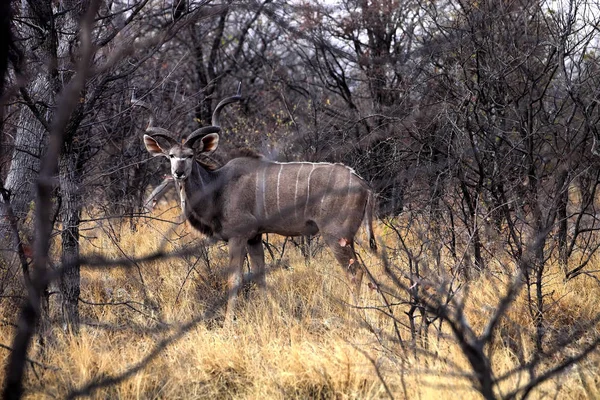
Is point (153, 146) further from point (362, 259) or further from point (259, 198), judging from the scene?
point (362, 259)

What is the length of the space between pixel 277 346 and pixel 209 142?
7.07ft

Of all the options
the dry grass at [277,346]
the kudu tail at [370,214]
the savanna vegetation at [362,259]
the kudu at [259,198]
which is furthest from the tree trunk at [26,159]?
the kudu tail at [370,214]

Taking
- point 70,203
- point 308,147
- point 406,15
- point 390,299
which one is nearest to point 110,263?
point 70,203

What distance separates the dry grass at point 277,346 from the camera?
2.75m

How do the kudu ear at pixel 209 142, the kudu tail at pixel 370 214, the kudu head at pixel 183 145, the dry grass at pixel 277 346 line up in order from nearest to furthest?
the dry grass at pixel 277 346
the kudu head at pixel 183 145
the kudu tail at pixel 370 214
the kudu ear at pixel 209 142

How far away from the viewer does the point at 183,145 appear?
4.77 m

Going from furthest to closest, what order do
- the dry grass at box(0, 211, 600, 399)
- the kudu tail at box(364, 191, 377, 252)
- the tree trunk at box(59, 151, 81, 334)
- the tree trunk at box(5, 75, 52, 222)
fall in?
the kudu tail at box(364, 191, 377, 252)
the tree trunk at box(5, 75, 52, 222)
the tree trunk at box(59, 151, 81, 334)
the dry grass at box(0, 211, 600, 399)

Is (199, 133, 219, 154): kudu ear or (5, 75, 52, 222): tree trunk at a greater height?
(199, 133, 219, 154): kudu ear

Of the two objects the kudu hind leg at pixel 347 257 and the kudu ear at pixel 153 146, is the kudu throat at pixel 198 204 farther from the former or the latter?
the kudu hind leg at pixel 347 257

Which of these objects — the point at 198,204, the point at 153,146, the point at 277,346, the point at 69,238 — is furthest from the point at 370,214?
the point at 69,238

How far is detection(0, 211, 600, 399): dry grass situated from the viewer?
2.75 metres

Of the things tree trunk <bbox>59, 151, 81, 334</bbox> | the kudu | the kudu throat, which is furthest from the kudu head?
tree trunk <bbox>59, 151, 81, 334</bbox>

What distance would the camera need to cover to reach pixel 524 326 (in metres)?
3.46

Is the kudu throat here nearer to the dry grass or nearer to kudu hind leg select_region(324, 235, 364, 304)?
the dry grass
